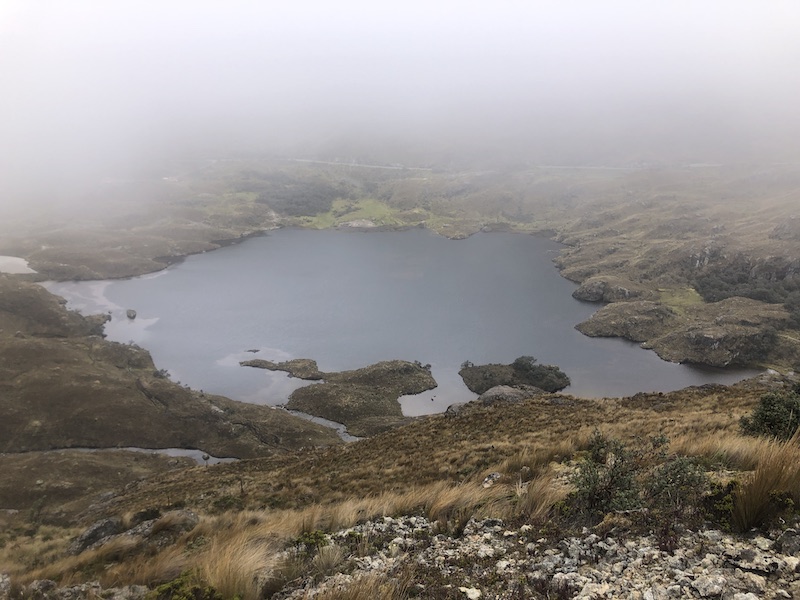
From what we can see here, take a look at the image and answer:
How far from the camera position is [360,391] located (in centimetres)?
6600

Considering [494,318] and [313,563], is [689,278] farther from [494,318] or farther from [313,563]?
[313,563]

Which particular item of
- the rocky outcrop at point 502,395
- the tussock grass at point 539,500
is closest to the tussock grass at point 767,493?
the tussock grass at point 539,500

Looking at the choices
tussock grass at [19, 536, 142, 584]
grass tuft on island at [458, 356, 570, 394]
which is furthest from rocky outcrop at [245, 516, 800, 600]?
grass tuft on island at [458, 356, 570, 394]

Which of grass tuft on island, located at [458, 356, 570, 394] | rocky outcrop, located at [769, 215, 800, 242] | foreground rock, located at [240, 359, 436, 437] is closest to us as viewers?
foreground rock, located at [240, 359, 436, 437]

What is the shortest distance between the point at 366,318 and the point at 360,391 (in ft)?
100

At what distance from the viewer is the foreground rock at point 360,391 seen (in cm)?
6075

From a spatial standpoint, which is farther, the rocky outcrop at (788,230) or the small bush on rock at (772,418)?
the rocky outcrop at (788,230)

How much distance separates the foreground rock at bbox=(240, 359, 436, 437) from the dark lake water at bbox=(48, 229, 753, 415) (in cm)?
221

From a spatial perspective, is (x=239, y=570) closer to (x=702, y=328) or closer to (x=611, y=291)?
(x=702, y=328)

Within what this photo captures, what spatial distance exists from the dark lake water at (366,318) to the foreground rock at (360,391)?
2.21 meters

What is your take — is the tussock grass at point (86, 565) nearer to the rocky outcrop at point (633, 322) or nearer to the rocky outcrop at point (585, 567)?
the rocky outcrop at point (585, 567)

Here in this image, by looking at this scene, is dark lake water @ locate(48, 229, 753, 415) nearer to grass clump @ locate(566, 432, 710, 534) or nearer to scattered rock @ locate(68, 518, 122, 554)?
scattered rock @ locate(68, 518, 122, 554)

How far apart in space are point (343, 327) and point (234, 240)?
93059mm

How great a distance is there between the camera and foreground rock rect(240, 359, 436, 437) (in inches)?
2392
